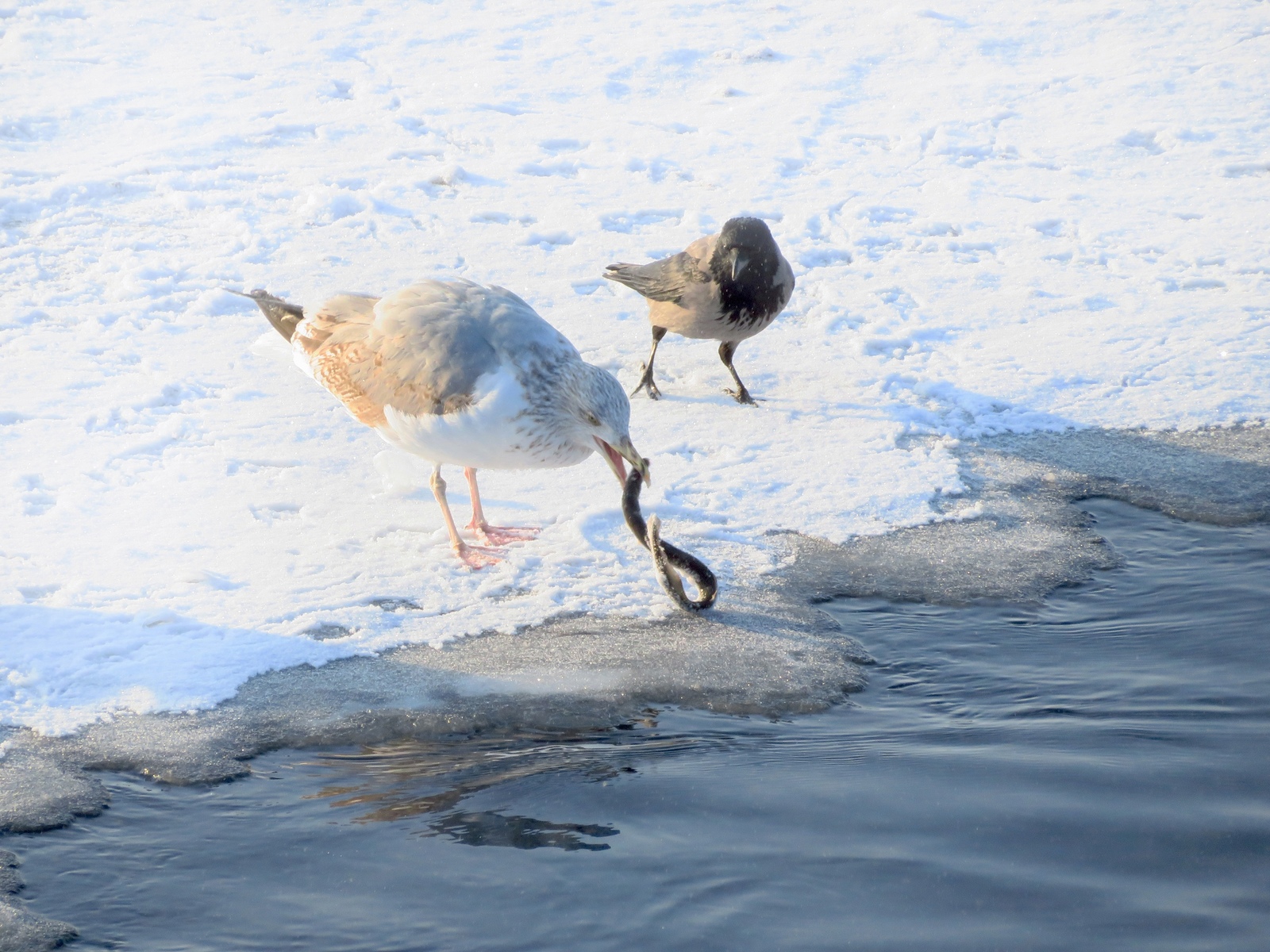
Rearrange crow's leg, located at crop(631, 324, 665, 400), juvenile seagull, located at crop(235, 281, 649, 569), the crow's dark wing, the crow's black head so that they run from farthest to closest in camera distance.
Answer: crow's leg, located at crop(631, 324, 665, 400) → the crow's dark wing → the crow's black head → juvenile seagull, located at crop(235, 281, 649, 569)

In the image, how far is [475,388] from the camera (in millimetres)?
5277

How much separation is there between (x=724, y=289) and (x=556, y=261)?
2.07 m

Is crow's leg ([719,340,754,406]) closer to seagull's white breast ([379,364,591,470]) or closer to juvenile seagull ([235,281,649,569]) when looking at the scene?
juvenile seagull ([235,281,649,569])

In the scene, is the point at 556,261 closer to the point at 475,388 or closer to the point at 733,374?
the point at 733,374

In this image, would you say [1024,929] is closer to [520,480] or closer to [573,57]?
[520,480]

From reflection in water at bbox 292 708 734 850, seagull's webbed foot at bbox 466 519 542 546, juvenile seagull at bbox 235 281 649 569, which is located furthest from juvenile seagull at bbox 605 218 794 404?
reflection in water at bbox 292 708 734 850

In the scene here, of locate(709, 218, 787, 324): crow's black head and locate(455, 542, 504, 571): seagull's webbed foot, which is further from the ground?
locate(709, 218, 787, 324): crow's black head

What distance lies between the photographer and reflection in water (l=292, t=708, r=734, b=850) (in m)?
3.75

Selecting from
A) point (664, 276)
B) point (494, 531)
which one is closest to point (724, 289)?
point (664, 276)

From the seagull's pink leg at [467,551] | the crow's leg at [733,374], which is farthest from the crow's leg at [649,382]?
the seagull's pink leg at [467,551]

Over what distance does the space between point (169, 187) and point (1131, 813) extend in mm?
8452

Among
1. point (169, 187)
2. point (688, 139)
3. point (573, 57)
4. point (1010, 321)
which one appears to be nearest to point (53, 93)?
point (169, 187)

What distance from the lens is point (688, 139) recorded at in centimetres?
1091

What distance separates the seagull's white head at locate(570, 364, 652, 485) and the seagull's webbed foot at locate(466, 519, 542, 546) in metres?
0.70
